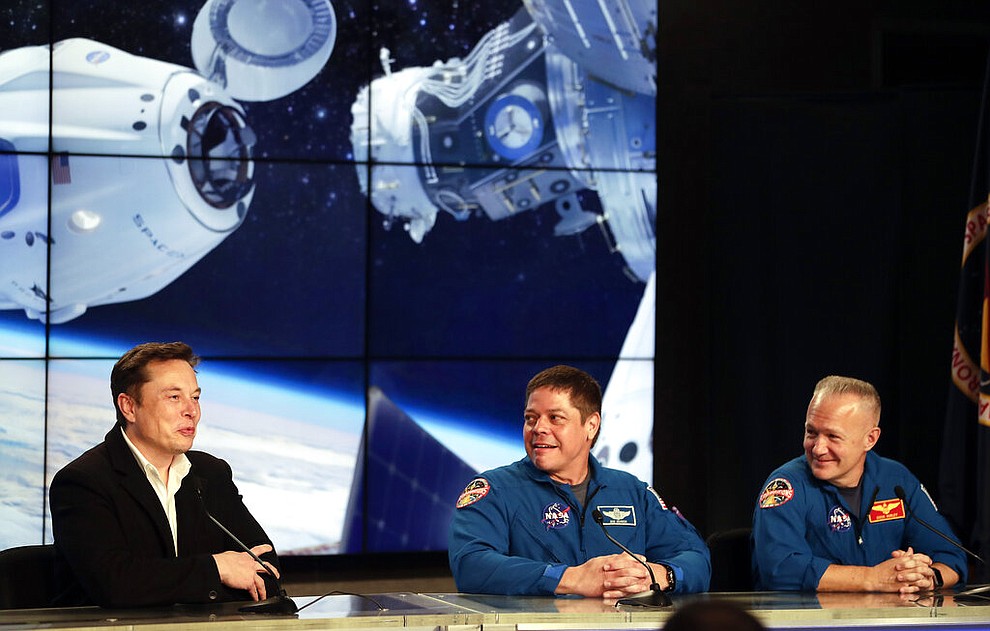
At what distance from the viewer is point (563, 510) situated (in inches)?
126

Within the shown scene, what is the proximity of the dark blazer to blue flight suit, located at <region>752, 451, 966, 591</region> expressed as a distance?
1.28m

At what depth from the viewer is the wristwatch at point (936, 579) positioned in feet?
10.6

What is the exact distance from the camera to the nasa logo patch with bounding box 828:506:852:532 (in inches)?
135

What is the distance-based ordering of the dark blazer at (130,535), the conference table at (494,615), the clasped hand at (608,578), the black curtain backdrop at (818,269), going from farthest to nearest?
the black curtain backdrop at (818,269), the clasped hand at (608,578), the dark blazer at (130,535), the conference table at (494,615)

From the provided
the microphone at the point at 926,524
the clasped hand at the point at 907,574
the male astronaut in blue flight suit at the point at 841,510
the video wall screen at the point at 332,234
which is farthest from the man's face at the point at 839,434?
the video wall screen at the point at 332,234

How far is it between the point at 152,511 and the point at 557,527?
38.4 inches

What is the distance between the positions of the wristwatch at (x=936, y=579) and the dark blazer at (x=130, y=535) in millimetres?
1639

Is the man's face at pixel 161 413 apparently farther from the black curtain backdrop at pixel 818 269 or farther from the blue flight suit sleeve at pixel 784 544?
the black curtain backdrop at pixel 818 269

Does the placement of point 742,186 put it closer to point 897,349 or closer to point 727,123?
point 727,123

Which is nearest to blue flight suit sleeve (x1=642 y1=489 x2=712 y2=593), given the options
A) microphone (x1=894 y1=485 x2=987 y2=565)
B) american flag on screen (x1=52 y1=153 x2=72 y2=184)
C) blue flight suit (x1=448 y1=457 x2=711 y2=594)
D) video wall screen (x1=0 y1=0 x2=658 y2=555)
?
blue flight suit (x1=448 y1=457 x2=711 y2=594)

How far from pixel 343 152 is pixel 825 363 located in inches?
84.5

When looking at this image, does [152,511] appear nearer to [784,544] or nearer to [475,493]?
[475,493]

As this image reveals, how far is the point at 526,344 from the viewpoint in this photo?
529cm

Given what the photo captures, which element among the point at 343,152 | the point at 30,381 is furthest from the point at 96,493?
the point at 343,152
